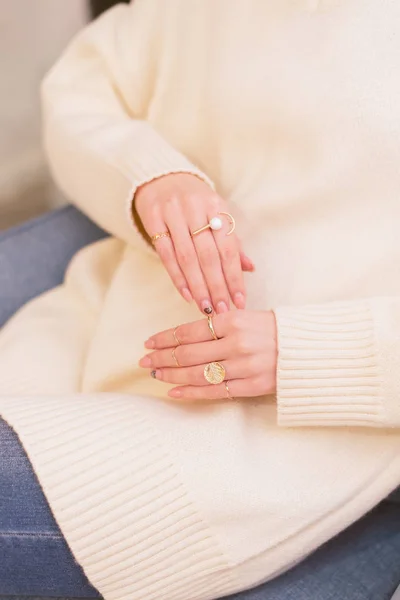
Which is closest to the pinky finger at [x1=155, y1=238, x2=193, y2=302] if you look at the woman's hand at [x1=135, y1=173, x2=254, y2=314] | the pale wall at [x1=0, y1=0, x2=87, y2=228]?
the woman's hand at [x1=135, y1=173, x2=254, y2=314]

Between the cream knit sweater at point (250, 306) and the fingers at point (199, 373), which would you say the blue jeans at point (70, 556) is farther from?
the fingers at point (199, 373)

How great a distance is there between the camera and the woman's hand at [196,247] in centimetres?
82

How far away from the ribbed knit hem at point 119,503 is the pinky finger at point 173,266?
176 mm

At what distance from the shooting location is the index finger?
78 centimetres

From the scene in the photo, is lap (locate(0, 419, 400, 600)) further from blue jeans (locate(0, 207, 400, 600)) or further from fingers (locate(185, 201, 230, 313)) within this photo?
fingers (locate(185, 201, 230, 313))

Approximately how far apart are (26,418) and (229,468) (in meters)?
0.24

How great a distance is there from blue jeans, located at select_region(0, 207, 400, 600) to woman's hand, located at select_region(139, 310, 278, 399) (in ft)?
0.67

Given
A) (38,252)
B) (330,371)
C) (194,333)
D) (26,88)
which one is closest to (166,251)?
(194,333)

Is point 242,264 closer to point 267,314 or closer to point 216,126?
point 267,314

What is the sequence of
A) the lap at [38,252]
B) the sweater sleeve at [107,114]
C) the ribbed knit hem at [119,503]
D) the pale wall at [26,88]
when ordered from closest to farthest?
the ribbed knit hem at [119,503] < the sweater sleeve at [107,114] < the lap at [38,252] < the pale wall at [26,88]

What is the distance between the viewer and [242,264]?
85 cm

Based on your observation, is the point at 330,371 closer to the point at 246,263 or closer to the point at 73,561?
the point at 246,263

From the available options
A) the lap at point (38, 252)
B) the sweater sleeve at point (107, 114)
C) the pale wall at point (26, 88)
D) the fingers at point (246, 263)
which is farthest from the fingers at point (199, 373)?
the pale wall at point (26, 88)

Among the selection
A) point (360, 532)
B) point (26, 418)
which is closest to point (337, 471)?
→ point (360, 532)
